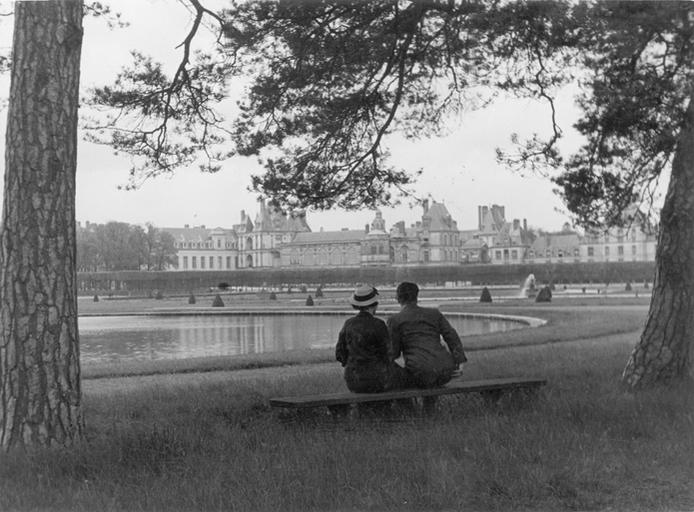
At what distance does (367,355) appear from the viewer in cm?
616

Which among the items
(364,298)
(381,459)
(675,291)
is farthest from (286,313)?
(381,459)

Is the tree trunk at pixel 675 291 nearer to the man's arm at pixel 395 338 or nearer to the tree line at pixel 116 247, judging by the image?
the man's arm at pixel 395 338

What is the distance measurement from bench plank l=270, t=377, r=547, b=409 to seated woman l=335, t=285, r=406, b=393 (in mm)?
101

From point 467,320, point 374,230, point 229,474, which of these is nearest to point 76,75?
point 229,474

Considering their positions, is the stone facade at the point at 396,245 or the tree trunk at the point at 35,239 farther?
the stone facade at the point at 396,245

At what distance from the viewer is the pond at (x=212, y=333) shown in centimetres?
1606

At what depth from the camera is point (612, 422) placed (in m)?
5.90

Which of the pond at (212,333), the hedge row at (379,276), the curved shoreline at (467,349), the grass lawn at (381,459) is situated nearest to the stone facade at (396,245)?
the hedge row at (379,276)

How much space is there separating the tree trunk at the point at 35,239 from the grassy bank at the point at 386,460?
13.3 inches

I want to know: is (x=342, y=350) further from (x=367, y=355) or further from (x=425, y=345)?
(x=425, y=345)

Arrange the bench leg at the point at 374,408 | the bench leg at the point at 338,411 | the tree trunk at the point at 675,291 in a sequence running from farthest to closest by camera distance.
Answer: the tree trunk at the point at 675,291 → the bench leg at the point at 374,408 → the bench leg at the point at 338,411

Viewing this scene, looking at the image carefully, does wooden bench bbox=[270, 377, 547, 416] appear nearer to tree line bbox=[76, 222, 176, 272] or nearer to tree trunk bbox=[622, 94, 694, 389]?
tree trunk bbox=[622, 94, 694, 389]

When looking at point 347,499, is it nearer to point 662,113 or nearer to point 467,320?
point 662,113

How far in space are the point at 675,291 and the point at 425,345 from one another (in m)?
2.53
